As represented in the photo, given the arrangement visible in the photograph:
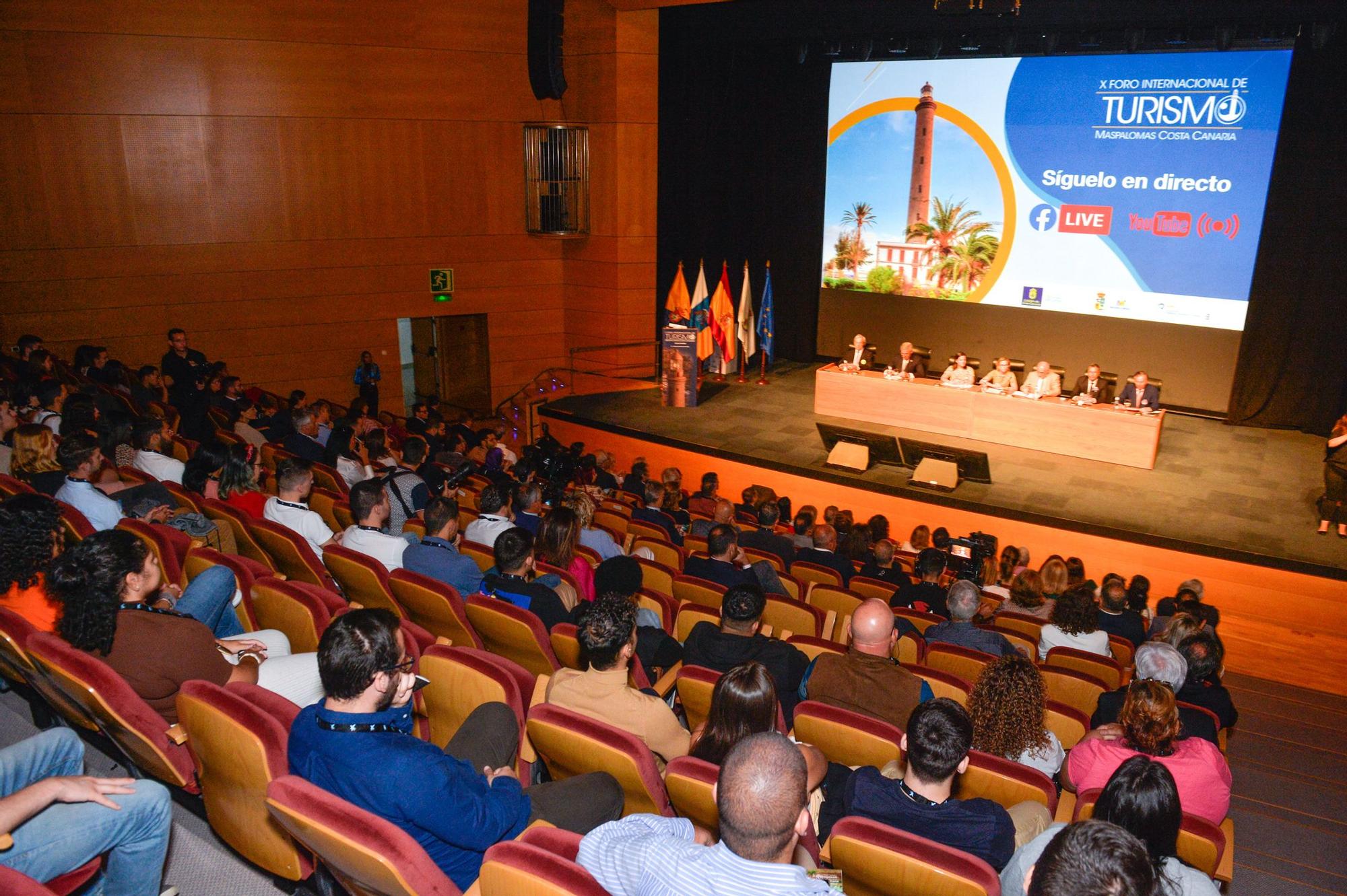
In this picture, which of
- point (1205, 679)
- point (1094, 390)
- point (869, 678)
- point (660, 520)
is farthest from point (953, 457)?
point (869, 678)

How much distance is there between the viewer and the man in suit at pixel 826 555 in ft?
19.7

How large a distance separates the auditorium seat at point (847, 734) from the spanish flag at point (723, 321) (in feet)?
33.2

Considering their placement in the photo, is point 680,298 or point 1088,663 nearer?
point 1088,663

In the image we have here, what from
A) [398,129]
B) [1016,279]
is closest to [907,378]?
[1016,279]

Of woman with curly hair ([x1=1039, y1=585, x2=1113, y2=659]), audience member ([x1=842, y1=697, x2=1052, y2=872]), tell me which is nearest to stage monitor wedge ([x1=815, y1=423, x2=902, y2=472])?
woman with curly hair ([x1=1039, y1=585, x2=1113, y2=659])

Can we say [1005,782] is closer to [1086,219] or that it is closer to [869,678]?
[869,678]

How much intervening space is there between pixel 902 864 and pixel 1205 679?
320 centimetres

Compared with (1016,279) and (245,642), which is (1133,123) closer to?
(1016,279)

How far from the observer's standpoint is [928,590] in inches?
210

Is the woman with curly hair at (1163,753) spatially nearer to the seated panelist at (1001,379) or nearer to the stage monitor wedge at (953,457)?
the stage monitor wedge at (953,457)

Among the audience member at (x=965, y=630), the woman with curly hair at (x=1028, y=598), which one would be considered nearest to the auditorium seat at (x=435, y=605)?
the audience member at (x=965, y=630)

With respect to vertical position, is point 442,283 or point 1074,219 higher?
point 1074,219

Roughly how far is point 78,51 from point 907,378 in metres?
9.68

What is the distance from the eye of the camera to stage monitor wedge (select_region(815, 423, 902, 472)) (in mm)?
9508
